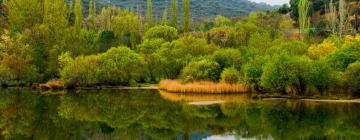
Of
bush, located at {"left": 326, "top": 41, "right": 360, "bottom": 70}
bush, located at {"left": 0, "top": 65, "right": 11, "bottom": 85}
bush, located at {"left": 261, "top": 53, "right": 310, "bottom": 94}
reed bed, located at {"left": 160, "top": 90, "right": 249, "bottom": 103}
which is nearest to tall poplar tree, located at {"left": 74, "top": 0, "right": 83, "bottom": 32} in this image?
bush, located at {"left": 0, "top": 65, "right": 11, "bottom": 85}

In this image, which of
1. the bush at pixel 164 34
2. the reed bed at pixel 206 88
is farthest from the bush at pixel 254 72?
the bush at pixel 164 34

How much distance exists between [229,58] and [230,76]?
4627mm

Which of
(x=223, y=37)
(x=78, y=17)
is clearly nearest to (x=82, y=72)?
(x=78, y=17)

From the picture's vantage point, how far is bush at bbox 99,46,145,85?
61531 millimetres

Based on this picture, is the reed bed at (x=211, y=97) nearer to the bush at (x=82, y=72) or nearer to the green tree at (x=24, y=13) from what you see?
the bush at (x=82, y=72)

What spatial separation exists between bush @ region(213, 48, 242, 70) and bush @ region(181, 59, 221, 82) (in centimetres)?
139

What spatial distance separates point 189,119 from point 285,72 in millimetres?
14569

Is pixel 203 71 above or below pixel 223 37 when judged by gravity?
below

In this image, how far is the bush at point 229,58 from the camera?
53.8 meters

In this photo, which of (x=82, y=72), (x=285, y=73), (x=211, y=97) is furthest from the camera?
(x=82, y=72)

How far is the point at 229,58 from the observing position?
54.1 m

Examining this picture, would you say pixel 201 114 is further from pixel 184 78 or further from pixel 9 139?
pixel 184 78

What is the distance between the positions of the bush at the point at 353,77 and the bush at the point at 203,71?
13.8 m

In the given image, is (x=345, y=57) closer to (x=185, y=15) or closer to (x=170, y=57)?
(x=170, y=57)
